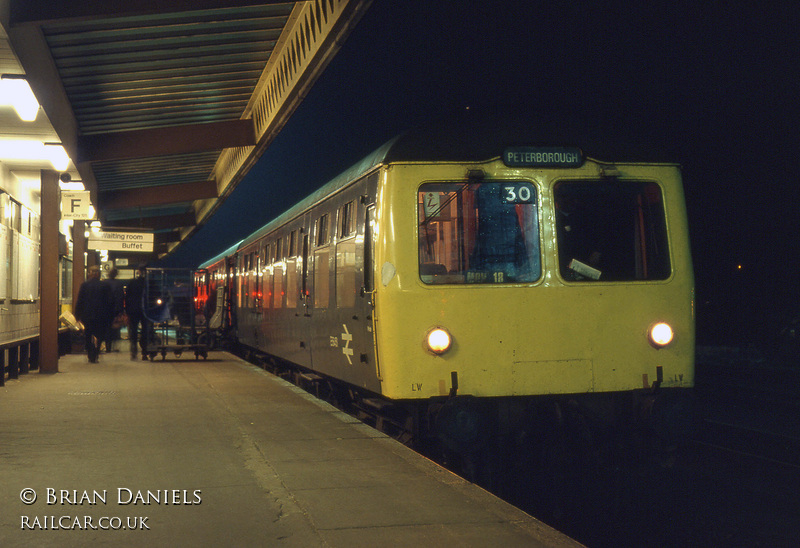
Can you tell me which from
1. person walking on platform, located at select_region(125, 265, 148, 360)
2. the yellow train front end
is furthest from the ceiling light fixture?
person walking on platform, located at select_region(125, 265, 148, 360)

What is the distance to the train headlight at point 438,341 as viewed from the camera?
22.6 ft

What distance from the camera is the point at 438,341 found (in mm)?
6906

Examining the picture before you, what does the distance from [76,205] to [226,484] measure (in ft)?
42.0

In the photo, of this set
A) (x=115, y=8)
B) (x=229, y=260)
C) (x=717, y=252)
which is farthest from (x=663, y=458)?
(x=717, y=252)

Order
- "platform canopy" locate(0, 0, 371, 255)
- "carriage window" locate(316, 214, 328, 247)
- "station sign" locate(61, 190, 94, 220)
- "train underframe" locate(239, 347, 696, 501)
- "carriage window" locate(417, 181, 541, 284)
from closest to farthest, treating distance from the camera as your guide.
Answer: "train underframe" locate(239, 347, 696, 501)
"carriage window" locate(417, 181, 541, 284)
"platform canopy" locate(0, 0, 371, 255)
"carriage window" locate(316, 214, 328, 247)
"station sign" locate(61, 190, 94, 220)

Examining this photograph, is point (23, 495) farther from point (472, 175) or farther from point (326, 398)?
point (326, 398)

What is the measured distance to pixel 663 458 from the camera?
715 centimetres

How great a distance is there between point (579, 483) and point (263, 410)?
4104mm

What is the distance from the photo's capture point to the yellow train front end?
6.96 metres

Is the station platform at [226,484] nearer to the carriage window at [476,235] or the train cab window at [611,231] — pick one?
the carriage window at [476,235]

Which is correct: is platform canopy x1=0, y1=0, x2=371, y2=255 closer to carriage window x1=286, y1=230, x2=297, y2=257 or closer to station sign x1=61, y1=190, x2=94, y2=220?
station sign x1=61, y1=190, x2=94, y2=220

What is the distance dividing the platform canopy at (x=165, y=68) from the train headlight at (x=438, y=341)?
3.60 meters

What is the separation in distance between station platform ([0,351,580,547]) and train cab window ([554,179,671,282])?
206 cm

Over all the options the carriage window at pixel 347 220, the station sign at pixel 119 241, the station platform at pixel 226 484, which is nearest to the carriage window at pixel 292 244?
the station platform at pixel 226 484
